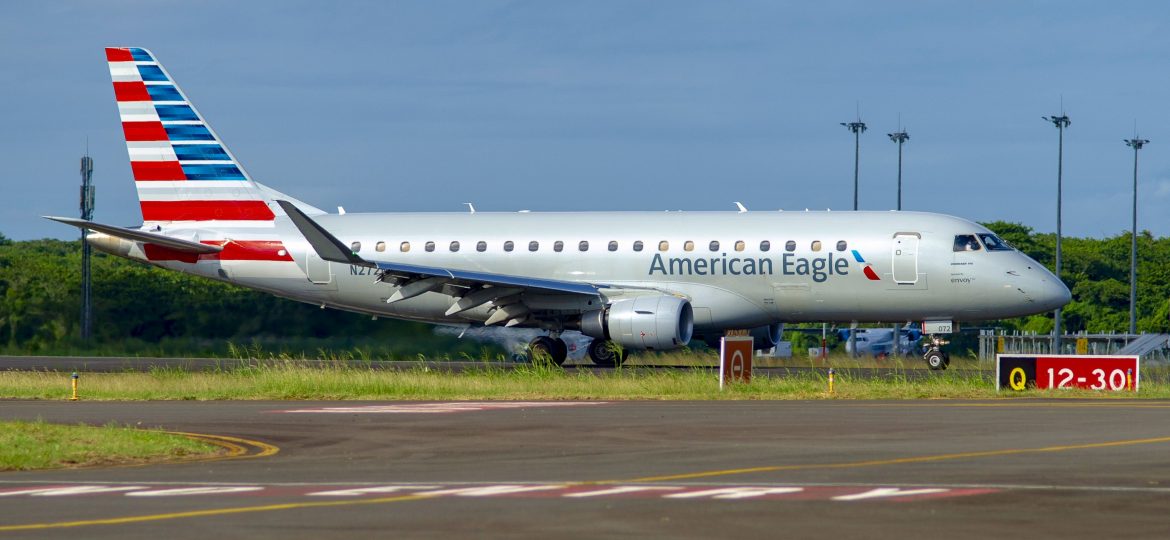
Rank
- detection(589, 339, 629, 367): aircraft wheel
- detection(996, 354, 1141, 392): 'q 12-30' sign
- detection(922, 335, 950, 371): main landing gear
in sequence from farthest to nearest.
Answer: detection(589, 339, 629, 367): aircraft wheel → detection(922, 335, 950, 371): main landing gear → detection(996, 354, 1141, 392): 'q 12-30' sign

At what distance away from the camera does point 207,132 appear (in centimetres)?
4388

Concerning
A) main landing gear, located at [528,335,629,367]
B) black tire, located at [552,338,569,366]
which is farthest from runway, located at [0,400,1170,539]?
black tire, located at [552,338,569,366]

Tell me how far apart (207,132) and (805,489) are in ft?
109

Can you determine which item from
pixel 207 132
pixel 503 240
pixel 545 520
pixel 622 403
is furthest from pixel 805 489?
pixel 207 132

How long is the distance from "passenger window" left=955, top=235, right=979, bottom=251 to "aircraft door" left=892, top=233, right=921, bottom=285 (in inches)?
38.1

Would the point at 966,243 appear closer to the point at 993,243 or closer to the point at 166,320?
the point at 993,243

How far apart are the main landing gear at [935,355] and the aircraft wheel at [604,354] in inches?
282

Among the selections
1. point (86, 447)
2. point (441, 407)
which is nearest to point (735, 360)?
point (441, 407)

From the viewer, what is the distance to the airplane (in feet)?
122

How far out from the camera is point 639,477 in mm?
14625

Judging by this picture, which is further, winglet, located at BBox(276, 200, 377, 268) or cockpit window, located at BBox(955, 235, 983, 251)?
cockpit window, located at BBox(955, 235, 983, 251)

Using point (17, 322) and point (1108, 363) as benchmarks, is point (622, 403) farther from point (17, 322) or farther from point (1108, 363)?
point (17, 322)

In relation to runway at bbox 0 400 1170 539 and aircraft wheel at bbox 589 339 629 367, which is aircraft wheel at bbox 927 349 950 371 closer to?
aircraft wheel at bbox 589 339 629 367

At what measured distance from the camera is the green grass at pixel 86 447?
55.7 ft
